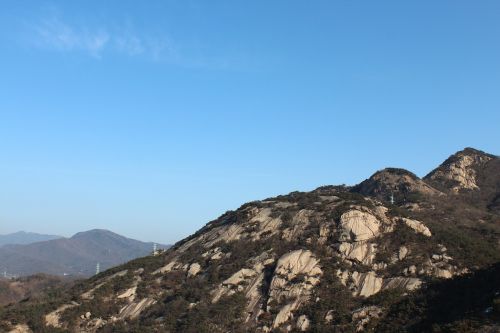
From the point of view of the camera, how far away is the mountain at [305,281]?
4753cm

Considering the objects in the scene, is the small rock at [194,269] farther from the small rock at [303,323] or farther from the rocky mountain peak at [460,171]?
the rocky mountain peak at [460,171]

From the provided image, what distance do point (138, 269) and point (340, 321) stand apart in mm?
37247

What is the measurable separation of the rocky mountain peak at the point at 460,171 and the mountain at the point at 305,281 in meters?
35.0

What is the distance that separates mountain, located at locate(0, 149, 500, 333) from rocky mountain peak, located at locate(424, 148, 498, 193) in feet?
115

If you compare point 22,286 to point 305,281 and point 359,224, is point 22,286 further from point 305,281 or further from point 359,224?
point 359,224

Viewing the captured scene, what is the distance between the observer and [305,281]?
190 feet

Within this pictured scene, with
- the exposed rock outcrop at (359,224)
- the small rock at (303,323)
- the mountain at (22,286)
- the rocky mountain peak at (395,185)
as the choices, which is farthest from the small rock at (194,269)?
the mountain at (22,286)

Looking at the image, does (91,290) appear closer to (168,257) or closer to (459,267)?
(168,257)

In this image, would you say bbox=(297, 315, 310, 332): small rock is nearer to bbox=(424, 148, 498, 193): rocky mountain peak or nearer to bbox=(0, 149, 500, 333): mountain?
bbox=(0, 149, 500, 333): mountain

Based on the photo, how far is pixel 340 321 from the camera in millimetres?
49562

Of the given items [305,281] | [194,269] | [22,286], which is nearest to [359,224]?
[305,281]

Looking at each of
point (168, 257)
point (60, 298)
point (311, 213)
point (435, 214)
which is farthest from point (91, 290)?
point (435, 214)

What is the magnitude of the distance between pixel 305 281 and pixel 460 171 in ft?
269

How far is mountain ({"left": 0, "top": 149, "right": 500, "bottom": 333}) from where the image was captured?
47531mm
